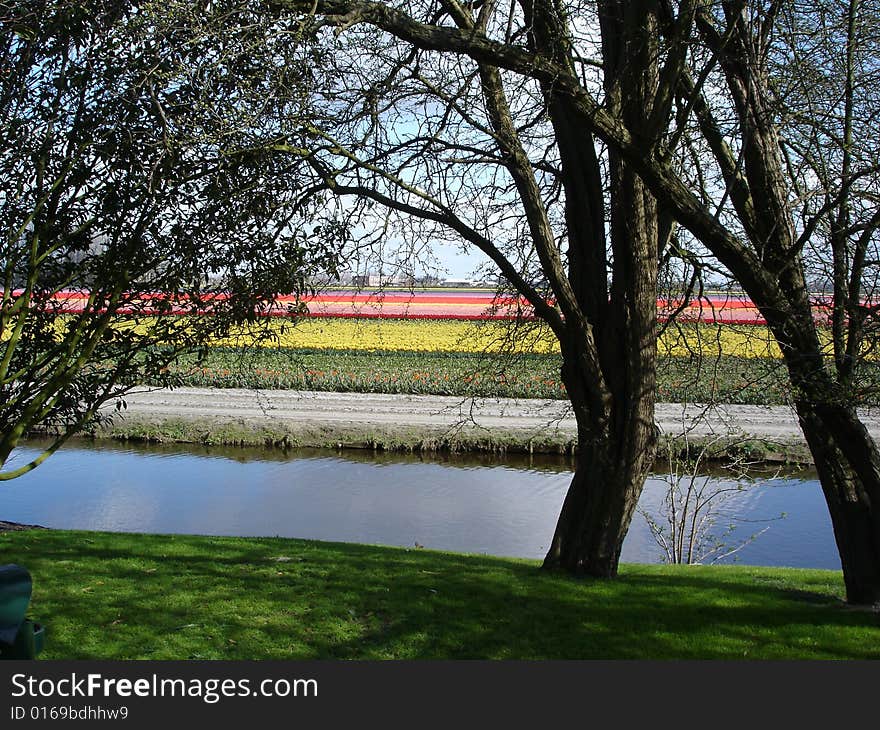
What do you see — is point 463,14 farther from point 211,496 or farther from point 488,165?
point 211,496

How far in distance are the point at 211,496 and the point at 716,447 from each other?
8.26m

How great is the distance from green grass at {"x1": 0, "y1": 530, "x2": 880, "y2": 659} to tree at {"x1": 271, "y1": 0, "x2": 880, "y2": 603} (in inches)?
30.2

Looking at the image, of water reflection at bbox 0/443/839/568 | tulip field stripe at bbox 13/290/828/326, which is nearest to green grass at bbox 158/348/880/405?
water reflection at bbox 0/443/839/568

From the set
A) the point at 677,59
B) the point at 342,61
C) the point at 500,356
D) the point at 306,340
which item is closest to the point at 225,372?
Result: the point at 306,340

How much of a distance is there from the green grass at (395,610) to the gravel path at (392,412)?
8.95 m

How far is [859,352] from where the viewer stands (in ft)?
20.5

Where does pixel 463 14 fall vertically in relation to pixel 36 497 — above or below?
above

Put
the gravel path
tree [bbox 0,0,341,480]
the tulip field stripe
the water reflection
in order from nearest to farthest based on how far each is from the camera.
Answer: tree [bbox 0,0,341,480] < the tulip field stripe < the water reflection < the gravel path

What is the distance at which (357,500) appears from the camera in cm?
1356

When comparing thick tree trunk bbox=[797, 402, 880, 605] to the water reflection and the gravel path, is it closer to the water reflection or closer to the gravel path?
the water reflection

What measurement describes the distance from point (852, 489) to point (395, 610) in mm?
3500

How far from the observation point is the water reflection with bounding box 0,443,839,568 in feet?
39.2

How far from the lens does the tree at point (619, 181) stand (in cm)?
597

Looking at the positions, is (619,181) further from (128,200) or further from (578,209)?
(128,200)
